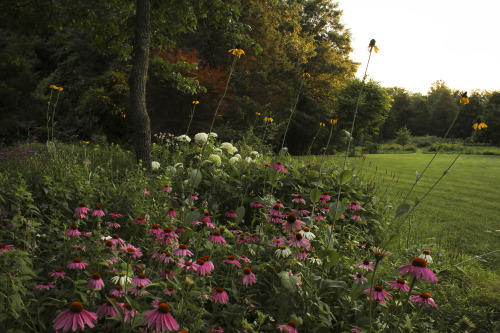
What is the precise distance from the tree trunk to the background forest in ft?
2.68

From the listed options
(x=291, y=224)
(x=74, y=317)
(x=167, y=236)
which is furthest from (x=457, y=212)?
(x=74, y=317)

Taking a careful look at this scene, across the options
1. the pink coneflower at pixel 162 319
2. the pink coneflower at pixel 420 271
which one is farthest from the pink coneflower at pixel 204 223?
the pink coneflower at pixel 420 271

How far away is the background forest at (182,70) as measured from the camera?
16.6 feet

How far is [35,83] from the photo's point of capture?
46.8 ft

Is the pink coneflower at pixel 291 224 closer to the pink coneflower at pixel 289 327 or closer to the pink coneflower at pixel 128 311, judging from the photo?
the pink coneflower at pixel 289 327

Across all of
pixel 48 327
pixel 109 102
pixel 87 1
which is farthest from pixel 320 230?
pixel 109 102

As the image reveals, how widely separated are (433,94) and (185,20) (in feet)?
173

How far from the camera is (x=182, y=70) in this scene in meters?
7.83

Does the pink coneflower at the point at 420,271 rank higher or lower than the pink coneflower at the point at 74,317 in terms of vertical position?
higher

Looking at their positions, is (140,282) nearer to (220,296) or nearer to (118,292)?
(118,292)

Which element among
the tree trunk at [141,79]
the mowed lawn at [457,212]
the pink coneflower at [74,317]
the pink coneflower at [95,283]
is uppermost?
the tree trunk at [141,79]

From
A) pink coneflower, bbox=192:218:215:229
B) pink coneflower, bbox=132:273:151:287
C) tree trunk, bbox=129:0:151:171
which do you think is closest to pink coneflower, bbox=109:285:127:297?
pink coneflower, bbox=132:273:151:287

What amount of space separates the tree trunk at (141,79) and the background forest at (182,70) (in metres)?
0.82

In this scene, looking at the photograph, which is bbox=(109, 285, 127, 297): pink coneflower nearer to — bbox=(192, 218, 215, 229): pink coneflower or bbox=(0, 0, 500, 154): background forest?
bbox=(192, 218, 215, 229): pink coneflower
